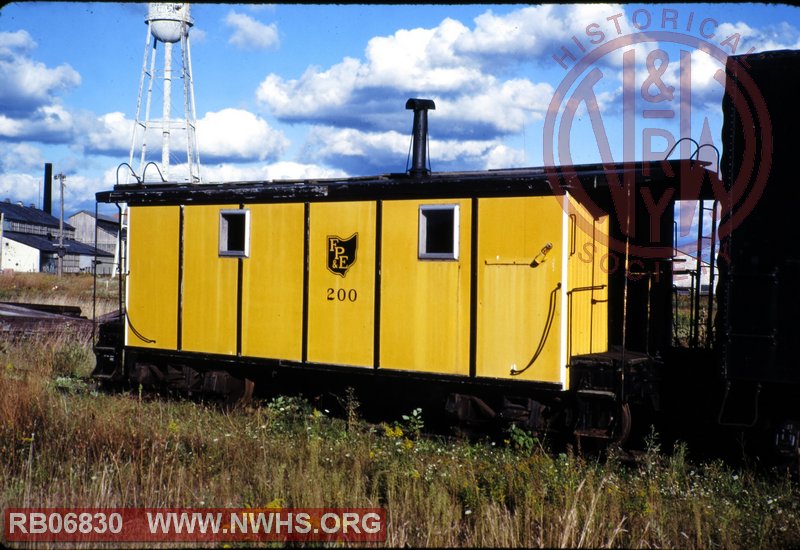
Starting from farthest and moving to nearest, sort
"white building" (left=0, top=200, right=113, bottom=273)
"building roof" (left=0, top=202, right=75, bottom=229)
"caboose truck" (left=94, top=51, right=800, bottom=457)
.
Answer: "building roof" (left=0, top=202, right=75, bottom=229) < "white building" (left=0, top=200, right=113, bottom=273) < "caboose truck" (left=94, top=51, right=800, bottom=457)

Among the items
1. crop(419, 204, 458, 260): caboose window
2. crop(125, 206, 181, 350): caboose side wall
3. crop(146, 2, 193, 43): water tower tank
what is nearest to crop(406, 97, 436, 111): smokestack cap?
crop(419, 204, 458, 260): caboose window

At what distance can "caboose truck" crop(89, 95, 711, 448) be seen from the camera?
916 centimetres

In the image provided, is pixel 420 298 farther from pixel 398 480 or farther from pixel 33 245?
pixel 33 245

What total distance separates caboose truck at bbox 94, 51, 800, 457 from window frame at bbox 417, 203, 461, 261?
3cm

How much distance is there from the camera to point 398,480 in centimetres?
700

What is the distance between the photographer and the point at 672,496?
276 inches

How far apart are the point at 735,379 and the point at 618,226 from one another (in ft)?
11.1

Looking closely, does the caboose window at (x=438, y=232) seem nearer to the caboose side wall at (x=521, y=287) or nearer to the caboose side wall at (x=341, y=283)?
the caboose side wall at (x=521, y=287)

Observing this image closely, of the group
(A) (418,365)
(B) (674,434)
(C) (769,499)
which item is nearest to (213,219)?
(A) (418,365)

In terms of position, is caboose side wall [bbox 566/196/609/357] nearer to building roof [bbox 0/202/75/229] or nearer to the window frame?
the window frame

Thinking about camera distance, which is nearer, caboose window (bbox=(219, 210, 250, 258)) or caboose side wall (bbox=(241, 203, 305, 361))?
caboose side wall (bbox=(241, 203, 305, 361))

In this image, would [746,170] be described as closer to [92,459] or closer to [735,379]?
[735,379]

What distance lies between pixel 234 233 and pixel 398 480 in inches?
233

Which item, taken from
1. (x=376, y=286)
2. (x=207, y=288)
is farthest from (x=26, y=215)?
(x=376, y=286)
